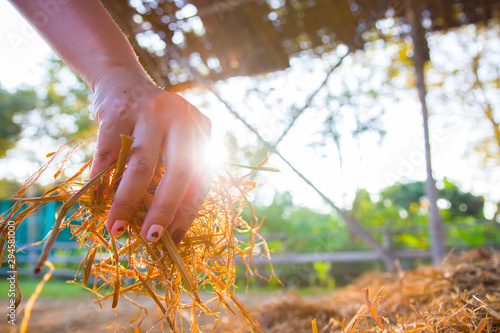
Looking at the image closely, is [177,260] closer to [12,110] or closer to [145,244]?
[145,244]

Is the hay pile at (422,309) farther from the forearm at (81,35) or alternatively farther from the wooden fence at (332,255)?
the wooden fence at (332,255)

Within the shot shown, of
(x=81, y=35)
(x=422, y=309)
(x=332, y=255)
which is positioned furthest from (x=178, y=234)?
(x=332, y=255)

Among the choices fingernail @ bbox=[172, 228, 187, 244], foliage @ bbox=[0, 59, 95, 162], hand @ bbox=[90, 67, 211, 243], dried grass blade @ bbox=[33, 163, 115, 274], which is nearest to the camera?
dried grass blade @ bbox=[33, 163, 115, 274]

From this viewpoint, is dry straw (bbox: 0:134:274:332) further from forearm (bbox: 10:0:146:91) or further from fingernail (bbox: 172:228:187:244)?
forearm (bbox: 10:0:146:91)

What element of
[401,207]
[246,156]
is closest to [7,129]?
[246,156]

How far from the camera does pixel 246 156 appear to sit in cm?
555

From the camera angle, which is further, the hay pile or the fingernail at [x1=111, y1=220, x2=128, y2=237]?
the hay pile

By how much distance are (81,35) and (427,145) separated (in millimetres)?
3370

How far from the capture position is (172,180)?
1.94ft

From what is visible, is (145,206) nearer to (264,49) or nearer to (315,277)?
(264,49)

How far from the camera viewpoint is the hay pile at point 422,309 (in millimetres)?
732

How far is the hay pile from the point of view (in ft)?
2.40

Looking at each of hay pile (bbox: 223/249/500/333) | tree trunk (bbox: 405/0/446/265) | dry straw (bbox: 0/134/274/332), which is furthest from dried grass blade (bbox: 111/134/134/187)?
tree trunk (bbox: 405/0/446/265)

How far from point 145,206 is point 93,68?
0.97 ft
